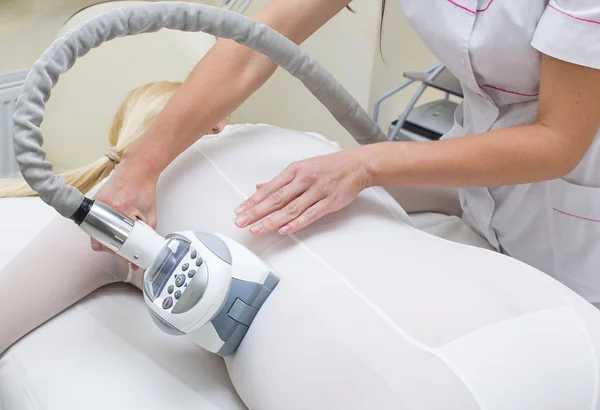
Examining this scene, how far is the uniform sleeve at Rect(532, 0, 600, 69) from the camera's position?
0.82 meters

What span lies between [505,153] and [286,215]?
347mm

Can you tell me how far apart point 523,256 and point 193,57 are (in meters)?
1.13

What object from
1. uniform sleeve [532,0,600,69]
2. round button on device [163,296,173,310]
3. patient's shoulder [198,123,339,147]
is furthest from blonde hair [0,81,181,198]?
uniform sleeve [532,0,600,69]

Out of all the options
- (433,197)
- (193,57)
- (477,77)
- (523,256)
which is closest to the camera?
(477,77)

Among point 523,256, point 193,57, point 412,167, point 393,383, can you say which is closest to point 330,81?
point 412,167

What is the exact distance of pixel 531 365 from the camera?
65cm

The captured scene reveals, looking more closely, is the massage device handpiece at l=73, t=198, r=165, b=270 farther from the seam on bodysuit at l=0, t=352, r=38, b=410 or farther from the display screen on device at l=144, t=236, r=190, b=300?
the seam on bodysuit at l=0, t=352, r=38, b=410

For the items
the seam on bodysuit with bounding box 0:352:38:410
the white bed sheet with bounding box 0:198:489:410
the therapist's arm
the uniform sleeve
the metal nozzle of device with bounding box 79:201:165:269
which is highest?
the uniform sleeve

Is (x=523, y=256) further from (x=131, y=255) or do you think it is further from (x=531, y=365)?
(x=131, y=255)

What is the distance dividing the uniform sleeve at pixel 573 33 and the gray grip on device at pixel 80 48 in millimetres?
373

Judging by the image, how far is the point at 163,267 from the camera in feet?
2.39

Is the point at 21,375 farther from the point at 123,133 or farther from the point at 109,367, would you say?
the point at 123,133

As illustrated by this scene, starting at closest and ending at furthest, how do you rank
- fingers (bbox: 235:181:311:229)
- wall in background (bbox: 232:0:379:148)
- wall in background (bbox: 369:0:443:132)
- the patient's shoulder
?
fingers (bbox: 235:181:311:229) < the patient's shoulder < wall in background (bbox: 232:0:379:148) < wall in background (bbox: 369:0:443:132)

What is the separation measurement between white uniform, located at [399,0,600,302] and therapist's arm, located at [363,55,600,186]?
0.06 meters
